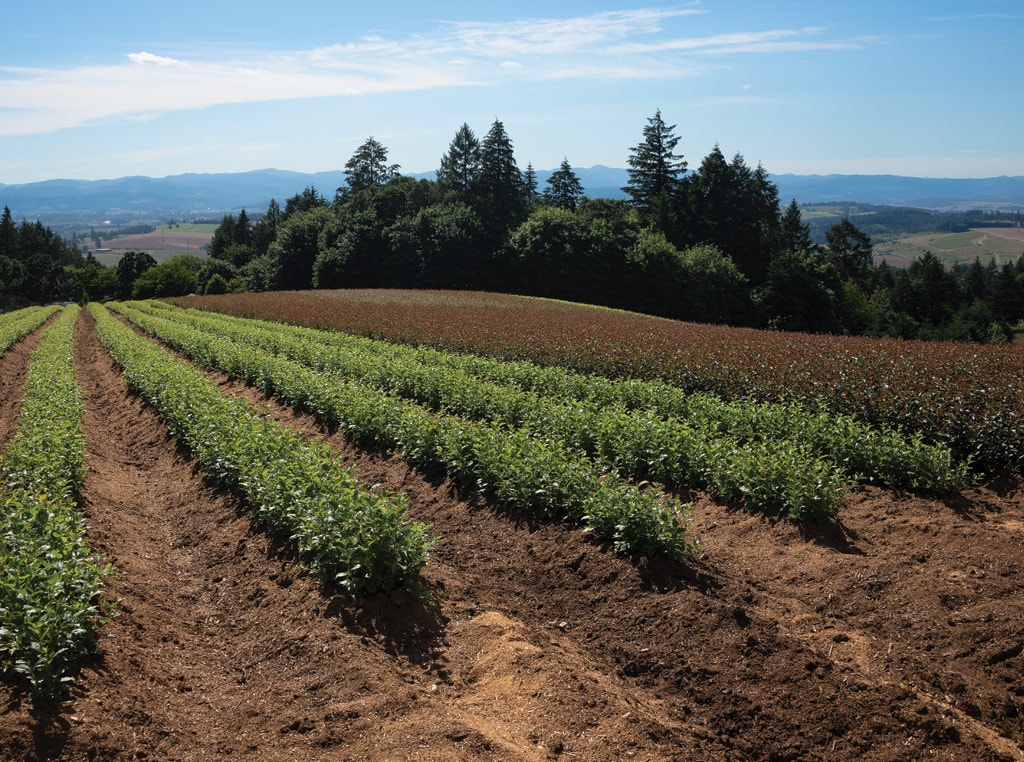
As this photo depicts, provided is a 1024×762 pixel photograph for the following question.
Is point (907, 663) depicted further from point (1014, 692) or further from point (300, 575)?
point (300, 575)

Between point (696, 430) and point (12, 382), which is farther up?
point (12, 382)

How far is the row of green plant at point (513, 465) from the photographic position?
6250mm

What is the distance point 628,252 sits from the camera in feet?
172

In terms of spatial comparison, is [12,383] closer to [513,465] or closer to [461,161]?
[513,465]

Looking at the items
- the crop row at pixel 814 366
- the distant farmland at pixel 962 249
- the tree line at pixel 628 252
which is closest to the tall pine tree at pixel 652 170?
the tree line at pixel 628 252

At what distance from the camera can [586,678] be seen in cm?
496

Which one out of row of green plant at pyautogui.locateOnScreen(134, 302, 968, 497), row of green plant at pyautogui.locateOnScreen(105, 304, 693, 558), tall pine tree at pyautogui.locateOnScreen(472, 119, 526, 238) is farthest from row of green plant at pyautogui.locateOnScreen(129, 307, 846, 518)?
tall pine tree at pyautogui.locateOnScreen(472, 119, 526, 238)

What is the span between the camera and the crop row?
8.22 m

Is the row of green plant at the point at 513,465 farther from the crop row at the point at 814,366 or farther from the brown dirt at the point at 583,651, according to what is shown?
the crop row at the point at 814,366

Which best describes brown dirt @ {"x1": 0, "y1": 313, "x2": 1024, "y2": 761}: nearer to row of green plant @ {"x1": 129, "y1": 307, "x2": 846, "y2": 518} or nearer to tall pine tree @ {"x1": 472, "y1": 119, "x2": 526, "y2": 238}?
row of green plant @ {"x1": 129, "y1": 307, "x2": 846, "y2": 518}

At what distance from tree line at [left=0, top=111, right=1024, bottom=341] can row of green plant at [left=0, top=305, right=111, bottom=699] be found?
155 ft

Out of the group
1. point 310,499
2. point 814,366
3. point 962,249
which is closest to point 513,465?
point 310,499

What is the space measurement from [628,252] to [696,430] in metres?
44.8

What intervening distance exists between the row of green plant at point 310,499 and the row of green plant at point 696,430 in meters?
2.98
